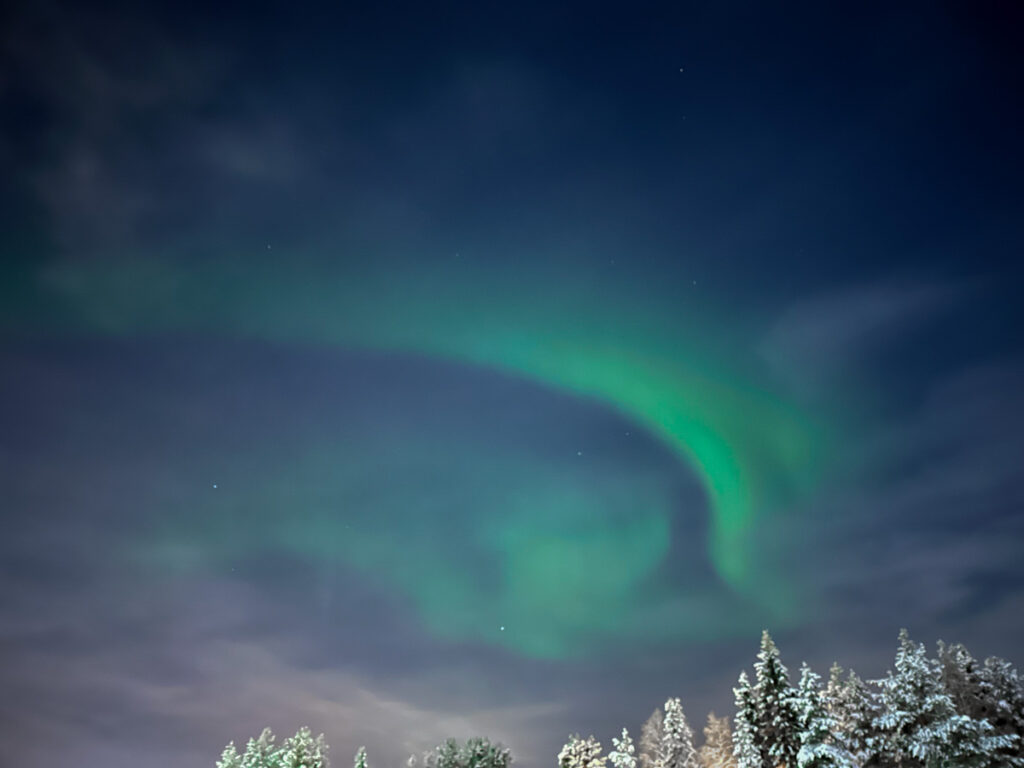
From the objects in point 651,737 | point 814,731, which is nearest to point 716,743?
point 651,737

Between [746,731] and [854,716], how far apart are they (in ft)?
32.9

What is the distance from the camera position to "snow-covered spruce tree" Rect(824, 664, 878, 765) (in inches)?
1801

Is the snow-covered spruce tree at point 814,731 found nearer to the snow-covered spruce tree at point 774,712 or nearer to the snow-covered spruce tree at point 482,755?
the snow-covered spruce tree at point 774,712

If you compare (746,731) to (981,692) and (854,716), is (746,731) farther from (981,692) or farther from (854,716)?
(981,692)

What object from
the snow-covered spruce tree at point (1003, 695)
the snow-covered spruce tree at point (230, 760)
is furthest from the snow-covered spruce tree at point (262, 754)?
the snow-covered spruce tree at point (1003, 695)

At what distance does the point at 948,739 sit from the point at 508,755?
49342 millimetres

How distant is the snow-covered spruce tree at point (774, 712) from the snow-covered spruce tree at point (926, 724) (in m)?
6.03

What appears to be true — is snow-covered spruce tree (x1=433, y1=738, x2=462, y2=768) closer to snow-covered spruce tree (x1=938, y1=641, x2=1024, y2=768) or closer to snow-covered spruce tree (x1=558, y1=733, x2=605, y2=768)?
snow-covered spruce tree (x1=558, y1=733, x2=605, y2=768)

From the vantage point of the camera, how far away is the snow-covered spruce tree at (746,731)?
42156 millimetres

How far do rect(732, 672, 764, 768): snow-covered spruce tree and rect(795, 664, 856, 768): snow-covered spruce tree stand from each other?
266cm

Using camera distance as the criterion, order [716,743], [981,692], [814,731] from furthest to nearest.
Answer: [716,743] < [981,692] < [814,731]

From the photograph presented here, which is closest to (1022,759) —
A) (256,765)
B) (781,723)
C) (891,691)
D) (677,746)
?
(891,691)

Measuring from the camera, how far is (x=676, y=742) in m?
62.1

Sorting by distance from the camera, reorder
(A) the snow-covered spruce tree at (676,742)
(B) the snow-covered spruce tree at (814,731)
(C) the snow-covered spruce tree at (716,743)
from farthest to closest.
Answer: (C) the snow-covered spruce tree at (716,743)
(A) the snow-covered spruce tree at (676,742)
(B) the snow-covered spruce tree at (814,731)
